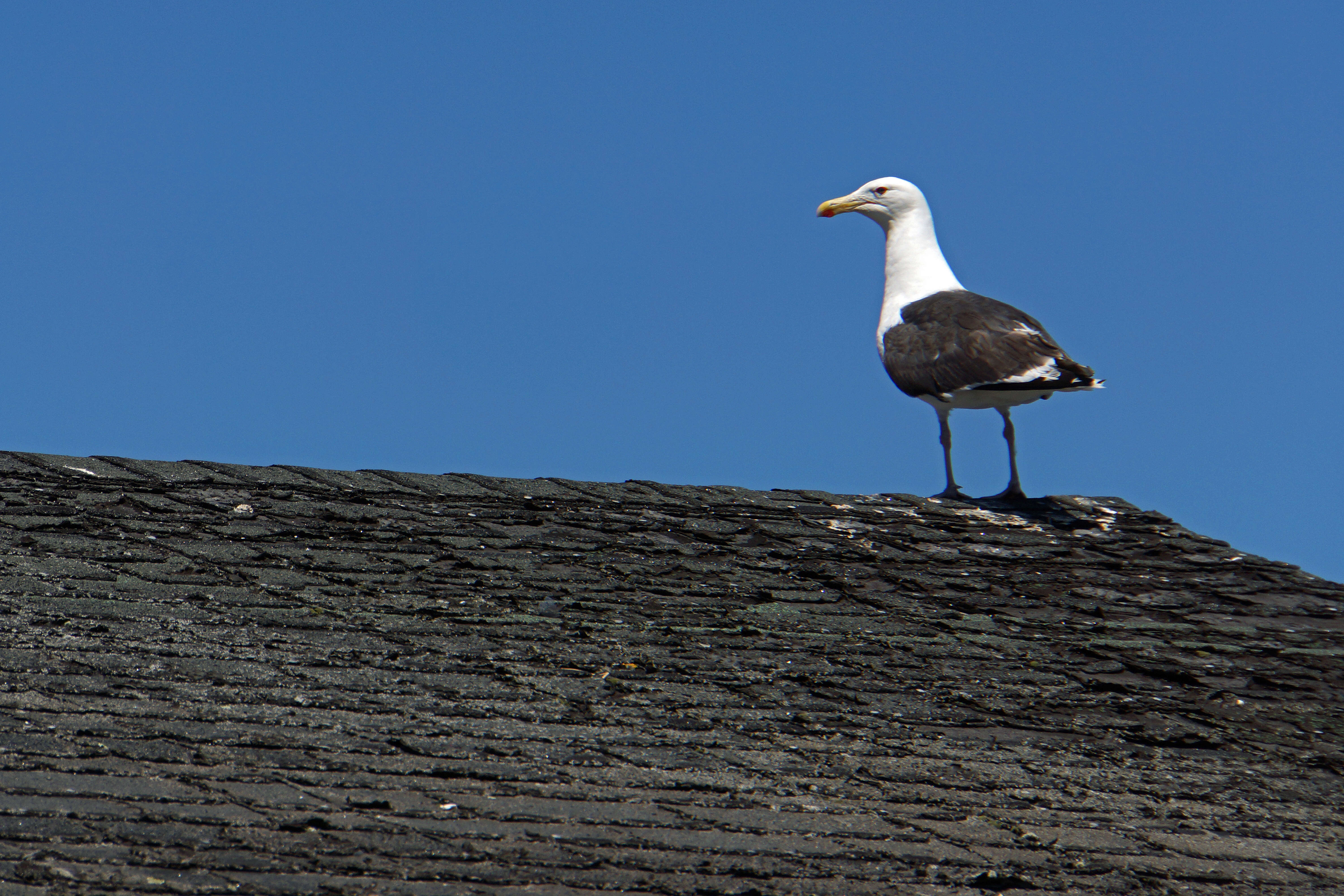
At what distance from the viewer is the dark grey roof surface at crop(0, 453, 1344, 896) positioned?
3605mm

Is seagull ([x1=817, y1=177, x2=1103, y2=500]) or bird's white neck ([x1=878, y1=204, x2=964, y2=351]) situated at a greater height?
bird's white neck ([x1=878, y1=204, x2=964, y2=351])

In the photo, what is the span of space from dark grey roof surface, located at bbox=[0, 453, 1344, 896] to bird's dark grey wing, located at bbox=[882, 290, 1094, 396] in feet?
4.61

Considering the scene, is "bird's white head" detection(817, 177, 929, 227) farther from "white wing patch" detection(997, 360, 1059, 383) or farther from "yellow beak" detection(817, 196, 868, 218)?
"white wing patch" detection(997, 360, 1059, 383)

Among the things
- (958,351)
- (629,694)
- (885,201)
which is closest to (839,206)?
(885,201)

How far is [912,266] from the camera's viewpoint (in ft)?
36.0

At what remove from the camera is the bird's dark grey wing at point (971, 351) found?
364 inches

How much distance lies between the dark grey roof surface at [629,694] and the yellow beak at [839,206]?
13.0 feet

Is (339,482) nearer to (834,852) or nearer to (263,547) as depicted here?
(263,547)

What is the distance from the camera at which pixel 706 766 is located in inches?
173

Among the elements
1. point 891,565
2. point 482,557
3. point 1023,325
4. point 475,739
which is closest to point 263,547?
point 482,557

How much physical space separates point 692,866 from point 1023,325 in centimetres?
664

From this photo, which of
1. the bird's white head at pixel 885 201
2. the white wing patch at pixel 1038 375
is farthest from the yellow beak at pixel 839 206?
the white wing patch at pixel 1038 375

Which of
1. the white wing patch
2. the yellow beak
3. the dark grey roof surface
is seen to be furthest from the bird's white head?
the dark grey roof surface

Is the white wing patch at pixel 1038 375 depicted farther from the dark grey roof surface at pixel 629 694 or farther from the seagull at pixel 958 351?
the dark grey roof surface at pixel 629 694
